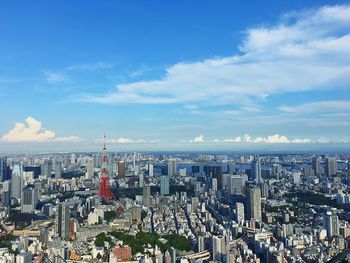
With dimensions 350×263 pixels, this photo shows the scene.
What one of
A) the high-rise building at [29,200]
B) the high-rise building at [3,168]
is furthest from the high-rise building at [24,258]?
the high-rise building at [3,168]

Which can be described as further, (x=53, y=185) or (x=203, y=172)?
(x=203, y=172)

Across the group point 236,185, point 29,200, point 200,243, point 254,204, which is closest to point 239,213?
point 254,204

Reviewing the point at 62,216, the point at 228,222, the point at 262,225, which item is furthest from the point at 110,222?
the point at 262,225

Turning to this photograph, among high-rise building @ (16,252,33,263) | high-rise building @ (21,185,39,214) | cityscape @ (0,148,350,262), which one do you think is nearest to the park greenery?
cityscape @ (0,148,350,262)

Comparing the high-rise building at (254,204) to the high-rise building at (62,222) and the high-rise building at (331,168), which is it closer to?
the high-rise building at (62,222)

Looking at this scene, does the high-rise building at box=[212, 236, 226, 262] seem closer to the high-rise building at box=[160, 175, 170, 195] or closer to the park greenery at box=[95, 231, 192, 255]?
the park greenery at box=[95, 231, 192, 255]

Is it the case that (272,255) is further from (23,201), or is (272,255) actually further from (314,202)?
(23,201)

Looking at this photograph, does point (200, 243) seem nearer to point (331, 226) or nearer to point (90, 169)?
point (331, 226)

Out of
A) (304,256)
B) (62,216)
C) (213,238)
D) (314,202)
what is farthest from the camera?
(314,202)
